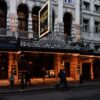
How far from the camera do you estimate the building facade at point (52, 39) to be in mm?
30375

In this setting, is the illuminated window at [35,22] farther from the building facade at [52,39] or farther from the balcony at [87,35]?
the balcony at [87,35]

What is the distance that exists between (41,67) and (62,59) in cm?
273

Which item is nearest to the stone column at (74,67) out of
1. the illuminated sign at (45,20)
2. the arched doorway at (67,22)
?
the arched doorway at (67,22)

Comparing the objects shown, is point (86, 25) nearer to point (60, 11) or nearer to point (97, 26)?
point (97, 26)

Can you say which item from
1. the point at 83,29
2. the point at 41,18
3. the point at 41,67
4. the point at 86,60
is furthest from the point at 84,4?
the point at 41,18

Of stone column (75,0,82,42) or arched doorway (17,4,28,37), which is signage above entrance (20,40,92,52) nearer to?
arched doorway (17,4,28,37)

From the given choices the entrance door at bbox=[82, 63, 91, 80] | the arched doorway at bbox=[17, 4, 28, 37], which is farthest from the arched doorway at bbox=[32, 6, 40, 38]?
the entrance door at bbox=[82, 63, 91, 80]

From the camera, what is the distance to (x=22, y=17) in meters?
32.2

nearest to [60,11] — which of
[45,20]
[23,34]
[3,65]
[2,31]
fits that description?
[23,34]

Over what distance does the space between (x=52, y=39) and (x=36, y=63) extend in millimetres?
3633

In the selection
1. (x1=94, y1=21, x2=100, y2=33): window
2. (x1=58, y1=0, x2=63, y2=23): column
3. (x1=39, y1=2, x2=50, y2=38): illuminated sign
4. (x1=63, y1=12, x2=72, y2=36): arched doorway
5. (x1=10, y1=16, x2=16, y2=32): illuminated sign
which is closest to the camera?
(x1=39, y1=2, x2=50, y2=38): illuminated sign

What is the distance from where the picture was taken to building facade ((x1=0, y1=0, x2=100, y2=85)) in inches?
1196

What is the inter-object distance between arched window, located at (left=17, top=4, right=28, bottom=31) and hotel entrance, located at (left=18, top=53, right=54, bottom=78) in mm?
2872

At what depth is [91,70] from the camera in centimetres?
3788
